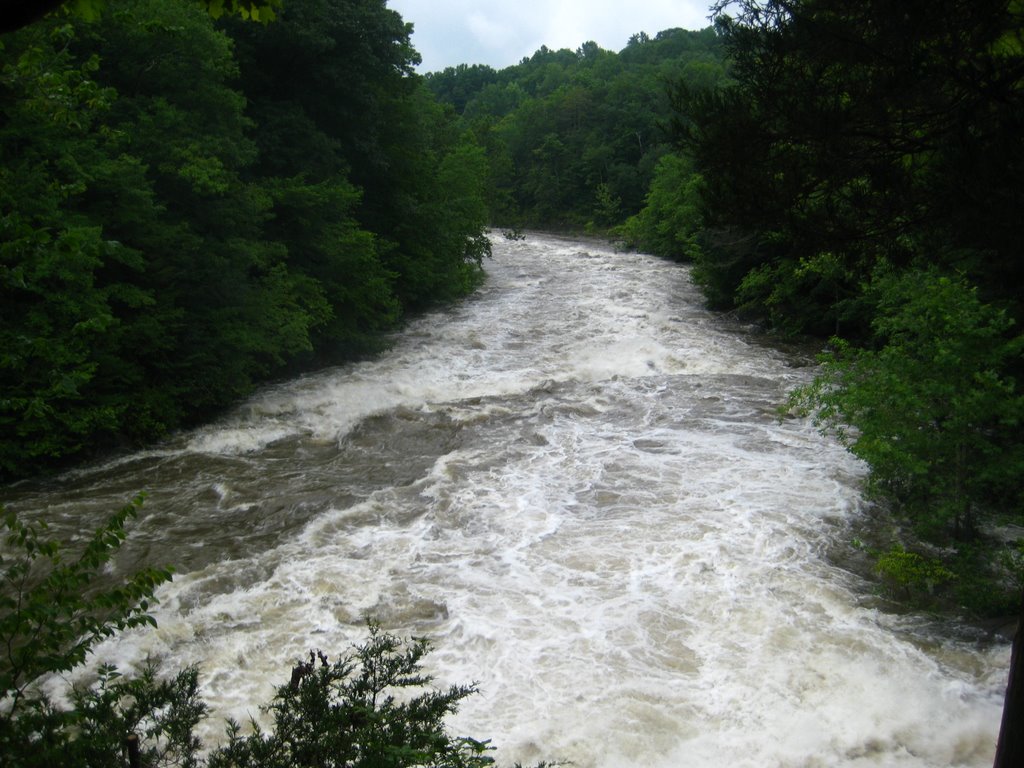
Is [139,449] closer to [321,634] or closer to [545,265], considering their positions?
[321,634]

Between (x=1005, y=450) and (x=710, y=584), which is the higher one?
(x=1005, y=450)

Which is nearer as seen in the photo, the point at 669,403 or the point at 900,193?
the point at 900,193

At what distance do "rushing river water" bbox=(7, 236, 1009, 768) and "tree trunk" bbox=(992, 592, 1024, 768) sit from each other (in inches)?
89.5

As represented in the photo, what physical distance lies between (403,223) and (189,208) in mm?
9379

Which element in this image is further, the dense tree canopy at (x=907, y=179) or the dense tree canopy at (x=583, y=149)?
the dense tree canopy at (x=583, y=149)

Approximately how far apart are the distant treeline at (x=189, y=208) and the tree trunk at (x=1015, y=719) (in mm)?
5028

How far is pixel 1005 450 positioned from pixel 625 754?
5.63 m

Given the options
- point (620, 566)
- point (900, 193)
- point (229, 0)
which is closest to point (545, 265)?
point (620, 566)

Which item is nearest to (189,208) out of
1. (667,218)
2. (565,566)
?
(565,566)

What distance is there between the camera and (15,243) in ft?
13.6

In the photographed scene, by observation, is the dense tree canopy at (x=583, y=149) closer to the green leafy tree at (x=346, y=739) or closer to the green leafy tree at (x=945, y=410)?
the green leafy tree at (x=945, y=410)

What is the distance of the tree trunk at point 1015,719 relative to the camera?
4129 mm

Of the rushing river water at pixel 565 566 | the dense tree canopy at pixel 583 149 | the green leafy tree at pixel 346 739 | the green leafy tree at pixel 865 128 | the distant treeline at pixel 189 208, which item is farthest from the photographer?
the dense tree canopy at pixel 583 149

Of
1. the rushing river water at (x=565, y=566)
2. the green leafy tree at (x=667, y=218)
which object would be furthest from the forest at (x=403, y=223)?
the green leafy tree at (x=667, y=218)
